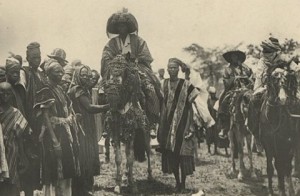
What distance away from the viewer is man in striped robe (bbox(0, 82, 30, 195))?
614 cm

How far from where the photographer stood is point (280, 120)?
8242mm

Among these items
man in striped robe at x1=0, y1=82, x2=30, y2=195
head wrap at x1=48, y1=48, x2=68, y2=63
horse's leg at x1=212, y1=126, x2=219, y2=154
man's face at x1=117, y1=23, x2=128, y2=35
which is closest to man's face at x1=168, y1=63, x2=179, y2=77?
man's face at x1=117, y1=23, x2=128, y2=35

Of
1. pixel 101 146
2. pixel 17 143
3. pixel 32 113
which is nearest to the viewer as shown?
pixel 17 143

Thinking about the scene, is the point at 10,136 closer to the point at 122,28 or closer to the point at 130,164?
the point at 130,164

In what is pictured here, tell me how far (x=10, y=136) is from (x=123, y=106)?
10.0 feet

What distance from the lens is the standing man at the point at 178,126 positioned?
9086 millimetres

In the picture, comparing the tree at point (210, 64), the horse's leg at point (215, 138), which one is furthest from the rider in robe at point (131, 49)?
the tree at point (210, 64)

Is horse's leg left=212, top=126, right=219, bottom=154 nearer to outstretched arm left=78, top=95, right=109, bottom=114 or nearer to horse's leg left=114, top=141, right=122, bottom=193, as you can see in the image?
horse's leg left=114, top=141, right=122, bottom=193

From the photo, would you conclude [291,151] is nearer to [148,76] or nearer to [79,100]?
[148,76]

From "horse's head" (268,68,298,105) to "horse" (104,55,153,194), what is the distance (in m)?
2.53

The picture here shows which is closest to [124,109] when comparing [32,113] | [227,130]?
[32,113]

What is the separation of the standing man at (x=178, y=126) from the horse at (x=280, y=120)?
1.39m

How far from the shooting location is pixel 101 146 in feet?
46.3

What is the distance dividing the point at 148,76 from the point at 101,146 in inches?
198
